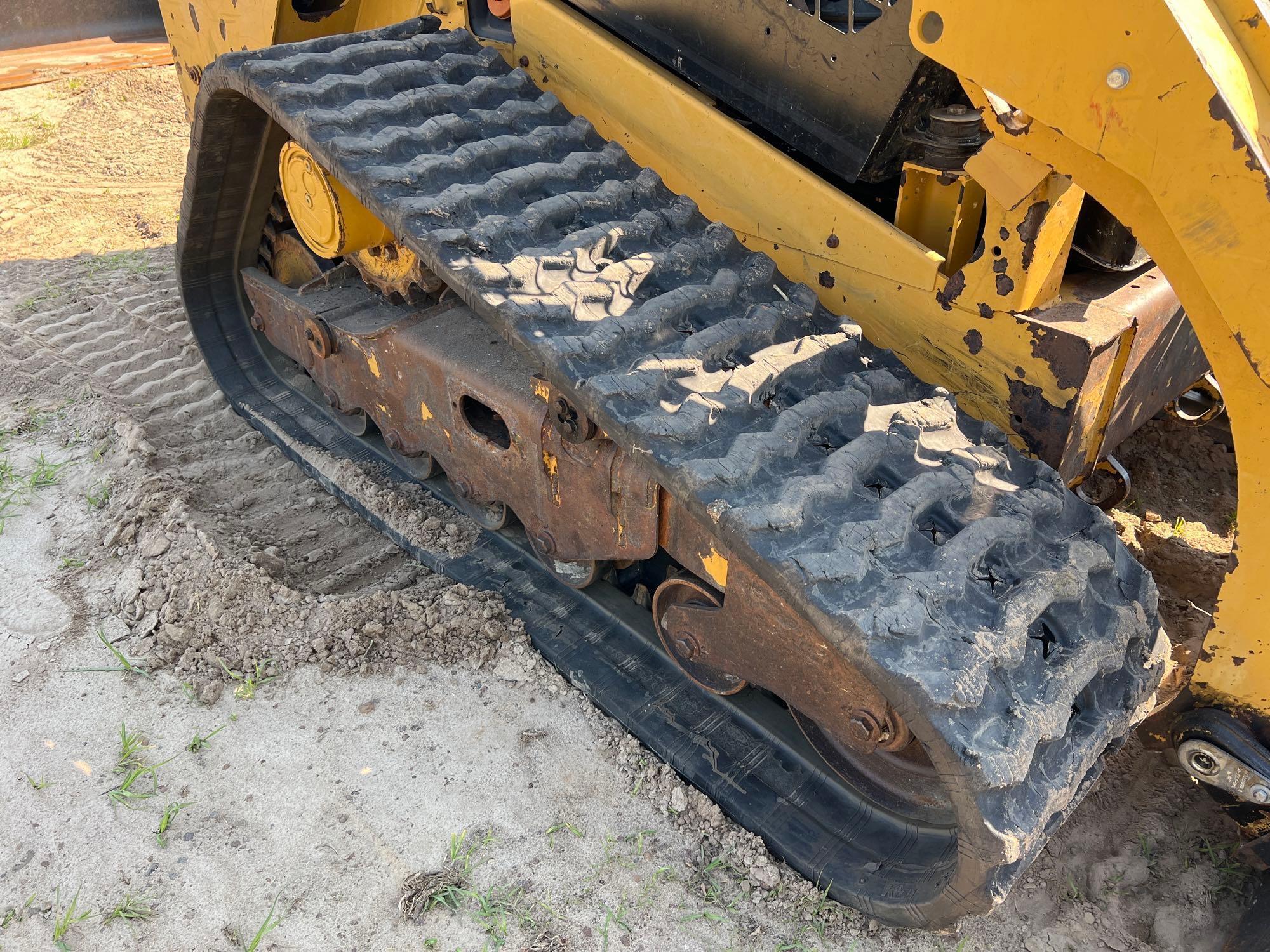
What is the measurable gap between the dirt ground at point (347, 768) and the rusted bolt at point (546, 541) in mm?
245

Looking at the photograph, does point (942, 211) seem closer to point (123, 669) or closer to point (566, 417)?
point (566, 417)

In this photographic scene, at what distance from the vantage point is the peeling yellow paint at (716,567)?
1.89 m

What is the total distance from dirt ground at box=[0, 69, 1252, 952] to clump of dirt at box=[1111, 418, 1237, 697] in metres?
0.01

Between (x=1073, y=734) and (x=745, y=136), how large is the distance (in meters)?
1.33

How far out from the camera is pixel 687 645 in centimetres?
206

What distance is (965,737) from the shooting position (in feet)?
4.77

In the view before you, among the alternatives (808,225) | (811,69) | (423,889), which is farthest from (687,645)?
(811,69)

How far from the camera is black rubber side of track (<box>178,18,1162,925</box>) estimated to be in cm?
154

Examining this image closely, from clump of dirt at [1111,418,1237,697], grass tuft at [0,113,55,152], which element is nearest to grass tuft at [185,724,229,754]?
clump of dirt at [1111,418,1237,697]

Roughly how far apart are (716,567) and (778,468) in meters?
0.28

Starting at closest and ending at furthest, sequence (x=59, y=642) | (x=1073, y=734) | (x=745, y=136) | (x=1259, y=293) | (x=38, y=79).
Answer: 1. (x=1259, y=293)
2. (x=1073, y=734)
3. (x=745, y=136)
4. (x=59, y=642)
5. (x=38, y=79)

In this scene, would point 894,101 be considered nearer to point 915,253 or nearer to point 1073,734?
point 915,253

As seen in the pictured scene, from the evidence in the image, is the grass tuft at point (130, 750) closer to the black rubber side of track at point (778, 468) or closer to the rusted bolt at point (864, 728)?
the black rubber side of track at point (778, 468)

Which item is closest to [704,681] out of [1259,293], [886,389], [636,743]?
[636,743]
